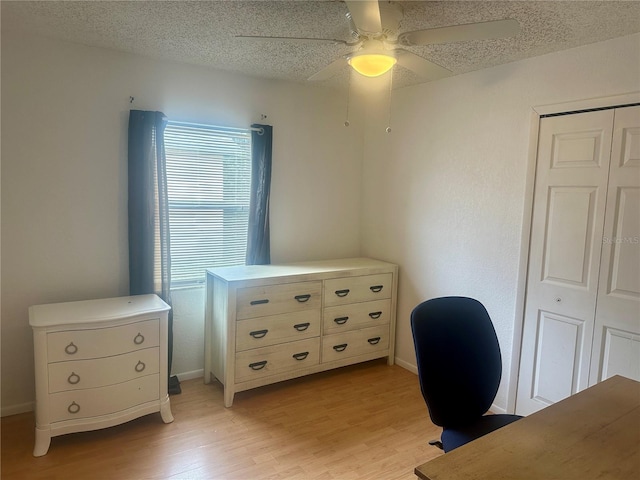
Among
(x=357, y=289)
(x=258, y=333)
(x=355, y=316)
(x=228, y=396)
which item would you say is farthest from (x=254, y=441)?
(x=357, y=289)

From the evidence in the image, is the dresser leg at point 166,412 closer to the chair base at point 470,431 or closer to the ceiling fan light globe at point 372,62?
the chair base at point 470,431

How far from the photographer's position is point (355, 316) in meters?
3.46

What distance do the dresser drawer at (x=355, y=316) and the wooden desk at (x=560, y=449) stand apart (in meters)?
1.92

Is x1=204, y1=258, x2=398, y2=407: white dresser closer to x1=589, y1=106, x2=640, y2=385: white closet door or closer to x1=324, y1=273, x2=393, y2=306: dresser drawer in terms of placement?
x1=324, y1=273, x2=393, y2=306: dresser drawer

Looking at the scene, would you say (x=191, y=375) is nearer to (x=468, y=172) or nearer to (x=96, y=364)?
(x=96, y=364)

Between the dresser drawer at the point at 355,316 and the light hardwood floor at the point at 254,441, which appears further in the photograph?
the dresser drawer at the point at 355,316

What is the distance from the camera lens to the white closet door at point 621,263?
2252 millimetres

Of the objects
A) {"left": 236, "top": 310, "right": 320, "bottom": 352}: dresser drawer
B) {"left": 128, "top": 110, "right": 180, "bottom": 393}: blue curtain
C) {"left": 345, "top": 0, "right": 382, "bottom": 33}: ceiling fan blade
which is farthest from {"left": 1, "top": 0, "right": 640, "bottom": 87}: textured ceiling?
{"left": 236, "top": 310, "right": 320, "bottom": 352}: dresser drawer

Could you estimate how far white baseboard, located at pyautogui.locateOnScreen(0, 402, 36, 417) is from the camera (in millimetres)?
2656

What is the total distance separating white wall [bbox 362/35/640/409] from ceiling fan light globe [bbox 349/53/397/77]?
3.93ft

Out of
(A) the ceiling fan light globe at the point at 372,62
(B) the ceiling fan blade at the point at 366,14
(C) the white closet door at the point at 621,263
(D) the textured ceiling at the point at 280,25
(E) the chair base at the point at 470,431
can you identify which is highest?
(D) the textured ceiling at the point at 280,25

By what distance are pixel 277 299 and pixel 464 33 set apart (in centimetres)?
203

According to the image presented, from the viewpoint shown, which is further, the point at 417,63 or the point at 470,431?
the point at 417,63

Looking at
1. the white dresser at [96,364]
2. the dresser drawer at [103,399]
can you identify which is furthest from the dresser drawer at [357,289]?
the dresser drawer at [103,399]
